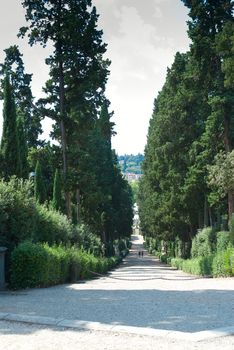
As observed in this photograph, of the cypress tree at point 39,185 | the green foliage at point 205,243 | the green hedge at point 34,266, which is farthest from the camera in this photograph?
the green foliage at point 205,243

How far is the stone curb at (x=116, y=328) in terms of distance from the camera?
6297 mm

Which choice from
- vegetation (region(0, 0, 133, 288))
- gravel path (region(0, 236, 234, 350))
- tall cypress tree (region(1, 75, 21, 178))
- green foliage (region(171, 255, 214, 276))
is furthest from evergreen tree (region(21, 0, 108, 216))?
gravel path (region(0, 236, 234, 350))

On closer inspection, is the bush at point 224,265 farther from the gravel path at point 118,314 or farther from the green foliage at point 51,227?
the gravel path at point 118,314

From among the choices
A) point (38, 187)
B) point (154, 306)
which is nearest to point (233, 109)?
point (38, 187)

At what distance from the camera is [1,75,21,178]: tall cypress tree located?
23.0 meters

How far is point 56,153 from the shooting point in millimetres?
27719

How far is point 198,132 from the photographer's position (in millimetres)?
38344

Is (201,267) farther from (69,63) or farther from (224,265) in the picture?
(69,63)

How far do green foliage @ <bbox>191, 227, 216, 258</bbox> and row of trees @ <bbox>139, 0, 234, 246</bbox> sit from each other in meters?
1.90

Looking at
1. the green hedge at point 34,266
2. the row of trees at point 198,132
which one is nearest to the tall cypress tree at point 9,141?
the green hedge at point 34,266

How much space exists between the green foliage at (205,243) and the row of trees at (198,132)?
1.90m

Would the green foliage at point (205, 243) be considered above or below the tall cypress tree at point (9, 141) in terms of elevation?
below

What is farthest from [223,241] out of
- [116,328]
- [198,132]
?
[116,328]

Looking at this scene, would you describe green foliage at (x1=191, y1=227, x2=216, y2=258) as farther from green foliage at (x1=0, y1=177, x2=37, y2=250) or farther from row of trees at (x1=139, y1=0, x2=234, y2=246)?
green foliage at (x1=0, y1=177, x2=37, y2=250)
